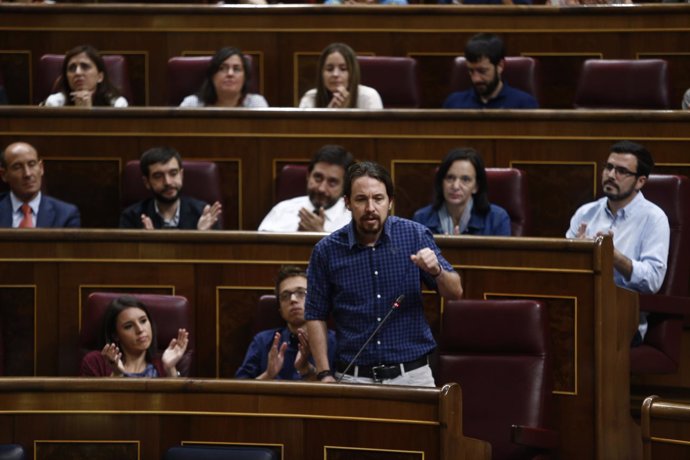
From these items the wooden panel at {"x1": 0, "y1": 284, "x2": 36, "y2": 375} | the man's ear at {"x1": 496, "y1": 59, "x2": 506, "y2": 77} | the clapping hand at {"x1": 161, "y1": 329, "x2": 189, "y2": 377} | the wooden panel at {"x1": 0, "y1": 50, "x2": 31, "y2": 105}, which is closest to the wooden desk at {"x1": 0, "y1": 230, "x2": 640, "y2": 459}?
the wooden panel at {"x1": 0, "y1": 284, "x2": 36, "y2": 375}

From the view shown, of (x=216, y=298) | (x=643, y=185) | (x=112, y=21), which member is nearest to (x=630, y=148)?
(x=643, y=185)

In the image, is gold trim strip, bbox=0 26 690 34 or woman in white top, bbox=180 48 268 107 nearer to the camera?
woman in white top, bbox=180 48 268 107

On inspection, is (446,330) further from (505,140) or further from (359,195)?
(505,140)

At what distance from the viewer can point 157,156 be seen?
187 cm

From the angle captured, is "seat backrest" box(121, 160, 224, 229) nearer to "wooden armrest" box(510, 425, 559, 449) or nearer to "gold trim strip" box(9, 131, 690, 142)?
"gold trim strip" box(9, 131, 690, 142)

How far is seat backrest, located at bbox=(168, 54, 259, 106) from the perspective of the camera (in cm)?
223

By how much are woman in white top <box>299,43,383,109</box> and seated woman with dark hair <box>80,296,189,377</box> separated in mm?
602

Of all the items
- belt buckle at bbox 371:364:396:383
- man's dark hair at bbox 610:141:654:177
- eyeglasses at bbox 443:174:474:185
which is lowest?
belt buckle at bbox 371:364:396:383

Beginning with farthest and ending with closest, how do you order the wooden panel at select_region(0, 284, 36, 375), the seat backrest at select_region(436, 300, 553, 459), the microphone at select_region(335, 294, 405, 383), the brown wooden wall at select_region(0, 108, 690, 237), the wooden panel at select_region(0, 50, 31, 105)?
the wooden panel at select_region(0, 50, 31, 105)
the brown wooden wall at select_region(0, 108, 690, 237)
the wooden panel at select_region(0, 284, 36, 375)
the seat backrest at select_region(436, 300, 553, 459)
the microphone at select_region(335, 294, 405, 383)

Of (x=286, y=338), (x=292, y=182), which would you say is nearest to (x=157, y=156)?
(x=292, y=182)

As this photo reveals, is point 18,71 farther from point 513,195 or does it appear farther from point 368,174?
point 368,174

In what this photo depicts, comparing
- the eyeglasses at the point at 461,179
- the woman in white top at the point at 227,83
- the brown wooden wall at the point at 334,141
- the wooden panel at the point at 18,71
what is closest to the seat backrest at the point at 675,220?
the brown wooden wall at the point at 334,141

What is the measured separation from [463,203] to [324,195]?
0.19 m

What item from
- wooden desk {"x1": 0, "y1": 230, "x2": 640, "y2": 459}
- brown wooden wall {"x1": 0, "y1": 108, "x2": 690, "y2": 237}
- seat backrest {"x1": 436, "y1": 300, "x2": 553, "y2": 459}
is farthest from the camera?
brown wooden wall {"x1": 0, "y1": 108, "x2": 690, "y2": 237}
